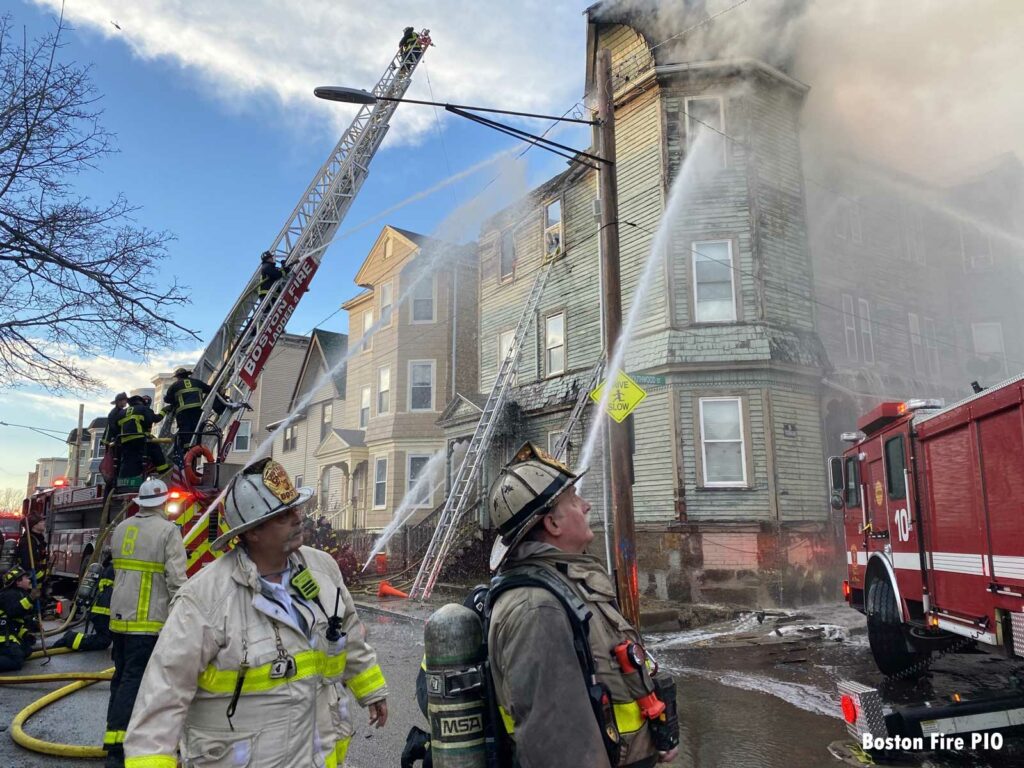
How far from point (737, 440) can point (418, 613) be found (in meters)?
7.02

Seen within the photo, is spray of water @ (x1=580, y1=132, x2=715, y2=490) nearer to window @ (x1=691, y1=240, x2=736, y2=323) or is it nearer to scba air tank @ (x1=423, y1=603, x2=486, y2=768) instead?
window @ (x1=691, y1=240, x2=736, y2=323)

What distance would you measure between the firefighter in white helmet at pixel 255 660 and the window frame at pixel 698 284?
12.5 meters

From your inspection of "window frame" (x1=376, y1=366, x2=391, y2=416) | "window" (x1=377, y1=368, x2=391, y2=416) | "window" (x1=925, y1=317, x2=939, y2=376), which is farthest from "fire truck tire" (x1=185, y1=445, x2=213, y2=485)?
"window" (x1=925, y1=317, x2=939, y2=376)

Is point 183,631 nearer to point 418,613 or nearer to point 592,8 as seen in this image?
point 418,613

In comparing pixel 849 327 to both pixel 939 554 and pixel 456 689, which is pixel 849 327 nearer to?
pixel 939 554

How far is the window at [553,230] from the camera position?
18703 mm

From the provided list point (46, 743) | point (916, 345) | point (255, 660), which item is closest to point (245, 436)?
point (916, 345)

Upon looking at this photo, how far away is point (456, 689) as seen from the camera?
1.94 meters

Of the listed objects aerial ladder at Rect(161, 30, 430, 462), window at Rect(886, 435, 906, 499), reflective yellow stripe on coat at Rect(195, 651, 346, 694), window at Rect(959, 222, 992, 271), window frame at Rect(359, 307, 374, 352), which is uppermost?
window at Rect(959, 222, 992, 271)

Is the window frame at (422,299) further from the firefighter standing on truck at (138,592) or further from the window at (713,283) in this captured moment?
the firefighter standing on truck at (138,592)

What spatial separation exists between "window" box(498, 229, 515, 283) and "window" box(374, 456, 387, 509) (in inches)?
298

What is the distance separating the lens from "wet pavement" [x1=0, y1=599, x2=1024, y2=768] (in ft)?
16.4

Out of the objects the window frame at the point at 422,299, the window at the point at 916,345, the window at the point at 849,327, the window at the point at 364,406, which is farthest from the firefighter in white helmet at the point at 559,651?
the window at the point at 364,406

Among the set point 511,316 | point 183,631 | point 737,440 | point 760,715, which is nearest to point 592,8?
point 511,316
